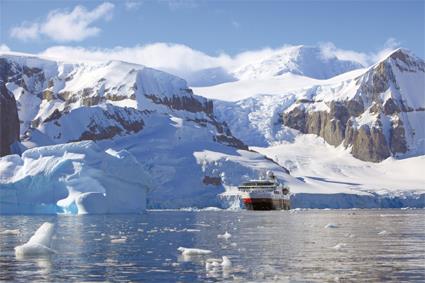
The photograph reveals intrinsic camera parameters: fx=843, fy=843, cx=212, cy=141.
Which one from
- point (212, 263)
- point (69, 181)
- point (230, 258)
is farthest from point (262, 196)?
point (212, 263)

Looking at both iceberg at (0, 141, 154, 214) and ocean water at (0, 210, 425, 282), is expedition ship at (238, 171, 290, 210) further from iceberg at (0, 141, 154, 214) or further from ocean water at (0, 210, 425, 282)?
ocean water at (0, 210, 425, 282)

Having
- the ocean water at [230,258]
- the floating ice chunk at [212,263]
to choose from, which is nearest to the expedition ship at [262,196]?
the ocean water at [230,258]

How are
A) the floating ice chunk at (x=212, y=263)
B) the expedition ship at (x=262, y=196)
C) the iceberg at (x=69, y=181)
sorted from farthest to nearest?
the expedition ship at (x=262, y=196)
the iceberg at (x=69, y=181)
the floating ice chunk at (x=212, y=263)

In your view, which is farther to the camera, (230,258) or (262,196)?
(262,196)

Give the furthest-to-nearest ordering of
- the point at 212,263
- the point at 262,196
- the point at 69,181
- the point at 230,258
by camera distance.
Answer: the point at 262,196 < the point at 69,181 < the point at 230,258 < the point at 212,263

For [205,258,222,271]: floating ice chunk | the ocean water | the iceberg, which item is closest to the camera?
the ocean water

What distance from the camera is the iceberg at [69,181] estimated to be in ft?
367

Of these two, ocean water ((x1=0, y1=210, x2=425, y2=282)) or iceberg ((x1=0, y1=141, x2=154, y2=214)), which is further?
iceberg ((x1=0, y1=141, x2=154, y2=214))

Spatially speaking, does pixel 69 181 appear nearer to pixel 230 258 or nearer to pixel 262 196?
pixel 262 196

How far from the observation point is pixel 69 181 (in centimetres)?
11381

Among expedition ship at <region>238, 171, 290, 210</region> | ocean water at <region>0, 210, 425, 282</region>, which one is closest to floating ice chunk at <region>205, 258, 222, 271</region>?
ocean water at <region>0, 210, 425, 282</region>

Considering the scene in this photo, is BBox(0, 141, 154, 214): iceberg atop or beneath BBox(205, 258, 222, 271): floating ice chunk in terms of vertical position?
atop

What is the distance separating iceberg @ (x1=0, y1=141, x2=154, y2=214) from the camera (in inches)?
4402

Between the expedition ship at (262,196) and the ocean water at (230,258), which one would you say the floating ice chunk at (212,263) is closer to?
the ocean water at (230,258)
